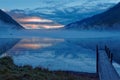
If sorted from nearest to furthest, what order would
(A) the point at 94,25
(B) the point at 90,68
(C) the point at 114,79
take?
(C) the point at 114,79, (B) the point at 90,68, (A) the point at 94,25

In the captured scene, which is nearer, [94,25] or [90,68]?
[90,68]

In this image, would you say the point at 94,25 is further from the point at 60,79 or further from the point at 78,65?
the point at 60,79

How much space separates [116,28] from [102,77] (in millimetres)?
152810

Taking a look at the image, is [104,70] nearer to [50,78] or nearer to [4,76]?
[50,78]

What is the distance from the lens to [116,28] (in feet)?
558

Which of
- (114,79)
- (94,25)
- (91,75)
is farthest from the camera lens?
(94,25)

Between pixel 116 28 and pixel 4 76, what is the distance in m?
156

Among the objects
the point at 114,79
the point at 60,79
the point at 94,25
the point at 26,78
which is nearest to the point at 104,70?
the point at 114,79

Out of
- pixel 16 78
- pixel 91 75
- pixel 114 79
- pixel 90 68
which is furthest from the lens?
pixel 90 68

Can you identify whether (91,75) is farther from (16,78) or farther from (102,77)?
(16,78)

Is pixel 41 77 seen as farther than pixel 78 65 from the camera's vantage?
No

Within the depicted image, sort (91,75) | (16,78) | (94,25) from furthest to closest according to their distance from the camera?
(94,25)
(91,75)
(16,78)

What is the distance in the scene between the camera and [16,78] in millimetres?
15492

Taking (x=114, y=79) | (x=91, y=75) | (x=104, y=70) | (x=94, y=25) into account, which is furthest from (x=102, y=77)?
(x=94, y=25)
